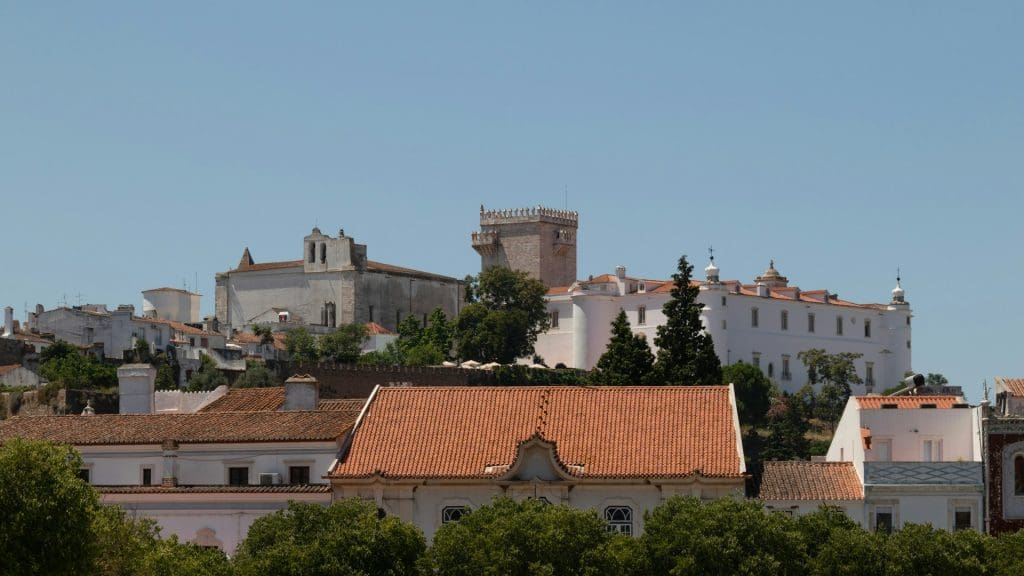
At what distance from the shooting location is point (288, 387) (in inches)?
2586

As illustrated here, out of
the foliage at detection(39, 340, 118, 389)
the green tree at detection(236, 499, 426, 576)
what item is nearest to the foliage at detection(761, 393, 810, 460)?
the foliage at detection(39, 340, 118, 389)

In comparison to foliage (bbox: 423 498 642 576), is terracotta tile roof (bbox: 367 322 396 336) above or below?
above

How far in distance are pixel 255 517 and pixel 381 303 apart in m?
108

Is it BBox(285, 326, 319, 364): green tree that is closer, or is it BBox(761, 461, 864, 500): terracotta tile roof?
BBox(761, 461, 864, 500): terracotta tile roof

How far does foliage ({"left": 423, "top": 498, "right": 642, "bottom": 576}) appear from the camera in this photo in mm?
51219

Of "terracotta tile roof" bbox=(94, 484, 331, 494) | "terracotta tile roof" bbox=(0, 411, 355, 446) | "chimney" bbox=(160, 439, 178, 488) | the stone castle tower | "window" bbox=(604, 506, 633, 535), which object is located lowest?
"window" bbox=(604, 506, 633, 535)

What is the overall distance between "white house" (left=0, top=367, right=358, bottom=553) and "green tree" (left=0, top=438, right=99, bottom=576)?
11591 millimetres

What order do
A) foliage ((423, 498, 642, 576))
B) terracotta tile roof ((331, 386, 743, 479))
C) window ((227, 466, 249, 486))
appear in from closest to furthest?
foliage ((423, 498, 642, 576)) → terracotta tile roof ((331, 386, 743, 479)) → window ((227, 466, 249, 486))

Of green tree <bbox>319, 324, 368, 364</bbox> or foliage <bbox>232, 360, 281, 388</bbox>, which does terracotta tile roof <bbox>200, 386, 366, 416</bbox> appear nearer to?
foliage <bbox>232, 360, 281, 388</bbox>

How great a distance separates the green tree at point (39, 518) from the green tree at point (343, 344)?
337 ft

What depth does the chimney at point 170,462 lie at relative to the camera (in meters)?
59.7

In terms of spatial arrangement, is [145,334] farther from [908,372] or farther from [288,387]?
[288,387]

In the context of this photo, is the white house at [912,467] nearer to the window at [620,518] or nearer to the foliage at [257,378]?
the window at [620,518]

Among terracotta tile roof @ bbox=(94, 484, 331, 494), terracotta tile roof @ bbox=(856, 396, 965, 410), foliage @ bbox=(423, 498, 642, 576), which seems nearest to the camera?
foliage @ bbox=(423, 498, 642, 576)
